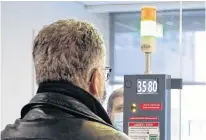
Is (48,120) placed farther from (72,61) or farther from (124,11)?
(124,11)

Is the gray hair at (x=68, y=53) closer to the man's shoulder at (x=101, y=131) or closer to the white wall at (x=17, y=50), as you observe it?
the man's shoulder at (x=101, y=131)

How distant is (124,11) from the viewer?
3900 millimetres

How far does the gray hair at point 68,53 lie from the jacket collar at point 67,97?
0.6 inches

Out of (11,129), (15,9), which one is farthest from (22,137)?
(15,9)

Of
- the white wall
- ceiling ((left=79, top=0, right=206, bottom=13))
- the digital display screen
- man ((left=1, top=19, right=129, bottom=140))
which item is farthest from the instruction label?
ceiling ((left=79, top=0, right=206, bottom=13))

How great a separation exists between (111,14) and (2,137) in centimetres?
308

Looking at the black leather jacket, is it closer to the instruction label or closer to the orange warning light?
the instruction label

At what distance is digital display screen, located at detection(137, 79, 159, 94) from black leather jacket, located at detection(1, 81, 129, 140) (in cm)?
56

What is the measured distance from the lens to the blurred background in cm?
315

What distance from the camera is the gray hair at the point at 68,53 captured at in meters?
0.94

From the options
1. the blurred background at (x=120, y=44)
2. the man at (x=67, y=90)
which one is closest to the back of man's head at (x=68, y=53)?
the man at (x=67, y=90)

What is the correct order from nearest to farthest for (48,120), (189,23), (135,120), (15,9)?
Result: (48,120) → (135,120) → (15,9) → (189,23)

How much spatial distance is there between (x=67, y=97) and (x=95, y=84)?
8 cm

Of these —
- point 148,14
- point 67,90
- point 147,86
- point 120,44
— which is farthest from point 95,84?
point 120,44
